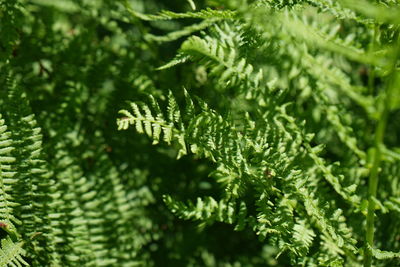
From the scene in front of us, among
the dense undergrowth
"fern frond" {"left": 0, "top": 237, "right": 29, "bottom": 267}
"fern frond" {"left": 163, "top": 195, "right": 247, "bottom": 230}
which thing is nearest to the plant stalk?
the dense undergrowth

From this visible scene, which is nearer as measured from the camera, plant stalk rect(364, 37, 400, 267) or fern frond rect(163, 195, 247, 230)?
Answer: plant stalk rect(364, 37, 400, 267)

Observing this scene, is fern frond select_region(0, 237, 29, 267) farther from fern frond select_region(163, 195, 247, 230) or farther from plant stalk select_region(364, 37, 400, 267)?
plant stalk select_region(364, 37, 400, 267)

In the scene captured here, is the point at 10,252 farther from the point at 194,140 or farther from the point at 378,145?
the point at 378,145

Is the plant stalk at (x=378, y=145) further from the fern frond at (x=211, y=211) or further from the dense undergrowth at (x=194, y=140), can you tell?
the fern frond at (x=211, y=211)

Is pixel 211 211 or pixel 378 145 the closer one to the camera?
pixel 378 145

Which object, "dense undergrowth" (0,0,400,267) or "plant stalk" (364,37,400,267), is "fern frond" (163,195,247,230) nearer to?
"dense undergrowth" (0,0,400,267)

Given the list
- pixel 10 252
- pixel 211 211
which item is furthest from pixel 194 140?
pixel 10 252

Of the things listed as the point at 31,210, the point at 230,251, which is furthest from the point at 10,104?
the point at 230,251

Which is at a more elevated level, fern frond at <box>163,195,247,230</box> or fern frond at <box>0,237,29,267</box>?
fern frond at <box>0,237,29,267</box>

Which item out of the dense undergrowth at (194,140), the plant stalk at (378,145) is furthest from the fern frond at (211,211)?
the plant stalk at (378,145)
